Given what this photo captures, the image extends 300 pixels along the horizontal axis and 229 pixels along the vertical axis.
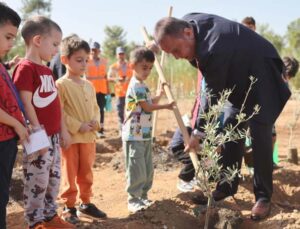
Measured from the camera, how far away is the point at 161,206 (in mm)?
3717

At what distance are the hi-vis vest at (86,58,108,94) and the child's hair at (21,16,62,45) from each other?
615 centimetres

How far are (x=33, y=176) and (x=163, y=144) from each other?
4839 mm

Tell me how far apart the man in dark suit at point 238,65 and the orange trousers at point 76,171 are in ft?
3.05

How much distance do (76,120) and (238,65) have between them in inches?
56.9

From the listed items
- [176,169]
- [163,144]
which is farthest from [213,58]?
[163,144]

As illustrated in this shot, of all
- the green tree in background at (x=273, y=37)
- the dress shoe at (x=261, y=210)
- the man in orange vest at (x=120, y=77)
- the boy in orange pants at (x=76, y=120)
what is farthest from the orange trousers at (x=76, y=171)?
the green tree in background at (x=273, y=37)

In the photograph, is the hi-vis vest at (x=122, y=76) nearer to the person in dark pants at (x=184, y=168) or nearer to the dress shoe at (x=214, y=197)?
the person in dark pants at (x=184, y=168)

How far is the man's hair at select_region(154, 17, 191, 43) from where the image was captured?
128 inches

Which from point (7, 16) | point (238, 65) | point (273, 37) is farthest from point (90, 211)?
point (273, 37)

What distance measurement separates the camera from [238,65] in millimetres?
3414

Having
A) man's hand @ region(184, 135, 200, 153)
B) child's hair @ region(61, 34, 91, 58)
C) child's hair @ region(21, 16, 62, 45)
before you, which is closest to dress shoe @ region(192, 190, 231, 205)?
man's hand @ region(184, 135, 200, 153)

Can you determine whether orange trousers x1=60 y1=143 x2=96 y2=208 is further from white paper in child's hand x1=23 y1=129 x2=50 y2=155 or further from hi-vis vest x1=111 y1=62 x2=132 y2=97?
hi-vis vest x1=111 y1=62 x2=132 y2=97

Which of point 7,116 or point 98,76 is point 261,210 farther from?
point 98,76

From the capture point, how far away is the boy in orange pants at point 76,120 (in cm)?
356
